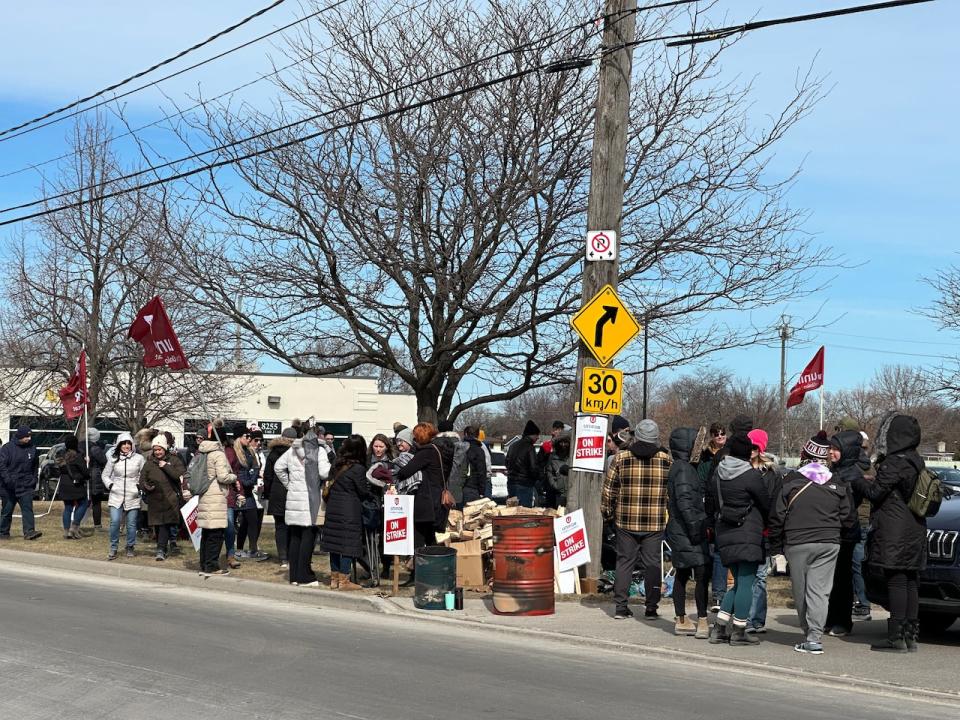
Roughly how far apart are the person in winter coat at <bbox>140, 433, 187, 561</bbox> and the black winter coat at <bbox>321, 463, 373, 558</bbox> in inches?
150

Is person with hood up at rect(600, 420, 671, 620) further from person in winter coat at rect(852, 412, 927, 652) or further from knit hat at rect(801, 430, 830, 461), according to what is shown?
person in winter coat at rect(852, 412, 927, 652)

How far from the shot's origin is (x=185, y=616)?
12.1 m

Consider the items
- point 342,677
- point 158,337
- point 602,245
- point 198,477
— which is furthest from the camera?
point 158,337

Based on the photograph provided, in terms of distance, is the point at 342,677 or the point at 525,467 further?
the point at 525,467

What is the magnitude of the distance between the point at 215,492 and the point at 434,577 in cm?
417

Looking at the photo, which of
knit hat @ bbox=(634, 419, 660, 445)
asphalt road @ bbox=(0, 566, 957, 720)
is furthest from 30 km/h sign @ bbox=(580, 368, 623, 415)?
asphalt road @ bbox=(0, 566, 957, 720)

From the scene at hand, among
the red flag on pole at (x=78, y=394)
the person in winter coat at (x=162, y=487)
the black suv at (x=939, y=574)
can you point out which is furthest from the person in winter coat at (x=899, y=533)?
the red flag on pole at (x=78, y=394)

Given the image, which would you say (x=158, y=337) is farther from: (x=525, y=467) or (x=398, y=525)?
(x=398, y=525)

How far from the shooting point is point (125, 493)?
17.5 m

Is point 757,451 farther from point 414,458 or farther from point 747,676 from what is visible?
point 414,458

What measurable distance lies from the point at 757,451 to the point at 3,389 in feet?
80.8

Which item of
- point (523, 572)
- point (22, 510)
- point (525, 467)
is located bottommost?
point (523, 572)

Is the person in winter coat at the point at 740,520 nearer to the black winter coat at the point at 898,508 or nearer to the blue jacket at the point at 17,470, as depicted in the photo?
the black winter coat at the point at 898,508

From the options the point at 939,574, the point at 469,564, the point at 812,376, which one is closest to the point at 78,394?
the point at 469,564
